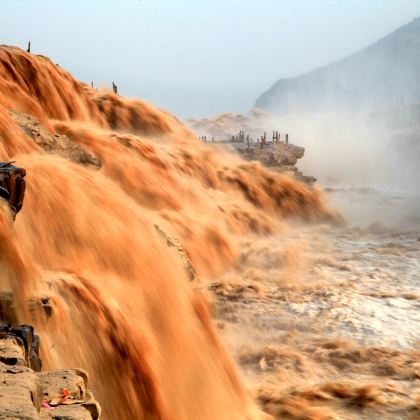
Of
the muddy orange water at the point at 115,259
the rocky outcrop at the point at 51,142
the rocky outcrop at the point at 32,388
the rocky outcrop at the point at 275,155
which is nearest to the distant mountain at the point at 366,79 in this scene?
the rocky outcrop at the point at 275,155

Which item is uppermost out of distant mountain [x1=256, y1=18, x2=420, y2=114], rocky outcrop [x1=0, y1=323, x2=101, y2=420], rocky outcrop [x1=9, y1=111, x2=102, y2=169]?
distant mountain [x1=256, y1=18, x2=420, y2=114]

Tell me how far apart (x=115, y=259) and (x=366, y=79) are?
143 metres

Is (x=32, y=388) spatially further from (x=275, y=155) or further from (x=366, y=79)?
(x=366, y=79)

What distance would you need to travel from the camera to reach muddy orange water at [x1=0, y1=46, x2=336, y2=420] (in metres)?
4.74

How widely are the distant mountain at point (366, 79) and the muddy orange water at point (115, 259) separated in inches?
4360

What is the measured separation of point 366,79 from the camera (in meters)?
140

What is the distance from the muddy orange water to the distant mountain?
110756mm

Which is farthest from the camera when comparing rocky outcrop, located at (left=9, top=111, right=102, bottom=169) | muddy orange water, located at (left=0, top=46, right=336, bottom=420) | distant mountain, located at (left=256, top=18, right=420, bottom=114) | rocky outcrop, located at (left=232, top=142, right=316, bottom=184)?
distant mountain, located at (left=256, top=18, right=420, bottom=114)

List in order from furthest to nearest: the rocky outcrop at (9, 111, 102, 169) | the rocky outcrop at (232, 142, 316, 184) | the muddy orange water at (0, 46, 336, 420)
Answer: the rocky outcrop at (232, 142, 316, 184), the rocky outcrop at (9, 111, 102, 169), the muddy orange water at (0, 46, 336, 420)

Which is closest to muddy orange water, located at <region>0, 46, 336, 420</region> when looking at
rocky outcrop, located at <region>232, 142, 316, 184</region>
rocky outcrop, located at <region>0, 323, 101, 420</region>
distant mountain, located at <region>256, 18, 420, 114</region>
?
rocky outcrop, located at <region>0, 323, 101, 420</region>

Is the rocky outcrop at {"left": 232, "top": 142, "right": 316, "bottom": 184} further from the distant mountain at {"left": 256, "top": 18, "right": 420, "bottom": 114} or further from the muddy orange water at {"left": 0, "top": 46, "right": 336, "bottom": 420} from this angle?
the distant mountain at {"left": 256, "top": 18, "right": 420, "bottom": 114}

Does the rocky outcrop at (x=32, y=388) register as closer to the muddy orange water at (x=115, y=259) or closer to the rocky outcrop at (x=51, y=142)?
the muddy orange water at (x=115, y=259)

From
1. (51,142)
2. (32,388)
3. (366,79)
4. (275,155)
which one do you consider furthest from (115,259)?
(366,79)

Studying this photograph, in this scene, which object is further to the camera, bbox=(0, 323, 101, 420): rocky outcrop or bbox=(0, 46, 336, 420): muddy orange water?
bbox=(0, 46, 336, 420): muddy orange water
